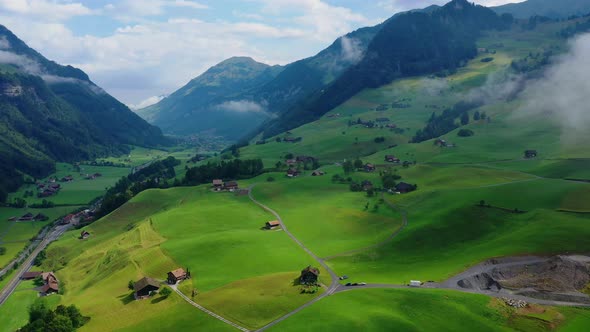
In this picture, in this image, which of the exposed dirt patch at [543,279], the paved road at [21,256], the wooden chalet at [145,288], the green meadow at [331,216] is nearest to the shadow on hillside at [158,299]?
the wooden chalet at [145,288]

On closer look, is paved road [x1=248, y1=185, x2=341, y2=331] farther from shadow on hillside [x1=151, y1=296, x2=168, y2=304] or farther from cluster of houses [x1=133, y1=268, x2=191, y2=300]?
cluster of houses [x1=133, y1=268, x2=191, y2=300]

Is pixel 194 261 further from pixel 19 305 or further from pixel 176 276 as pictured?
pixel 19 305

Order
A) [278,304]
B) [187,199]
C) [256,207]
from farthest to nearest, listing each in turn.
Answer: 1. [187,199]
2. [256,207]
3. [278,304]

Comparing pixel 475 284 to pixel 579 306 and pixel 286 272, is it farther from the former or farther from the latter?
pixel 286 272

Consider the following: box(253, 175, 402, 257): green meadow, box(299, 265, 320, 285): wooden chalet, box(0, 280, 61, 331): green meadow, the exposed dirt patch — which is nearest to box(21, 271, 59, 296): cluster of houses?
box(0, 280, 61, 331): green meadow

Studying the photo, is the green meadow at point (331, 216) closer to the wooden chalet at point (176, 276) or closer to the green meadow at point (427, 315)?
the wooden chalet at point (176, 276)

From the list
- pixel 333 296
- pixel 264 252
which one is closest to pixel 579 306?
pixel 333 296

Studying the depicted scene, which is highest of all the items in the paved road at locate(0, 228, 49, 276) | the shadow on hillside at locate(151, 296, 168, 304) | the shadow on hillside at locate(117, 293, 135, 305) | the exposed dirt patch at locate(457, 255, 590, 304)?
the shadow on hillside at locate(151, 296, 168, 304)
